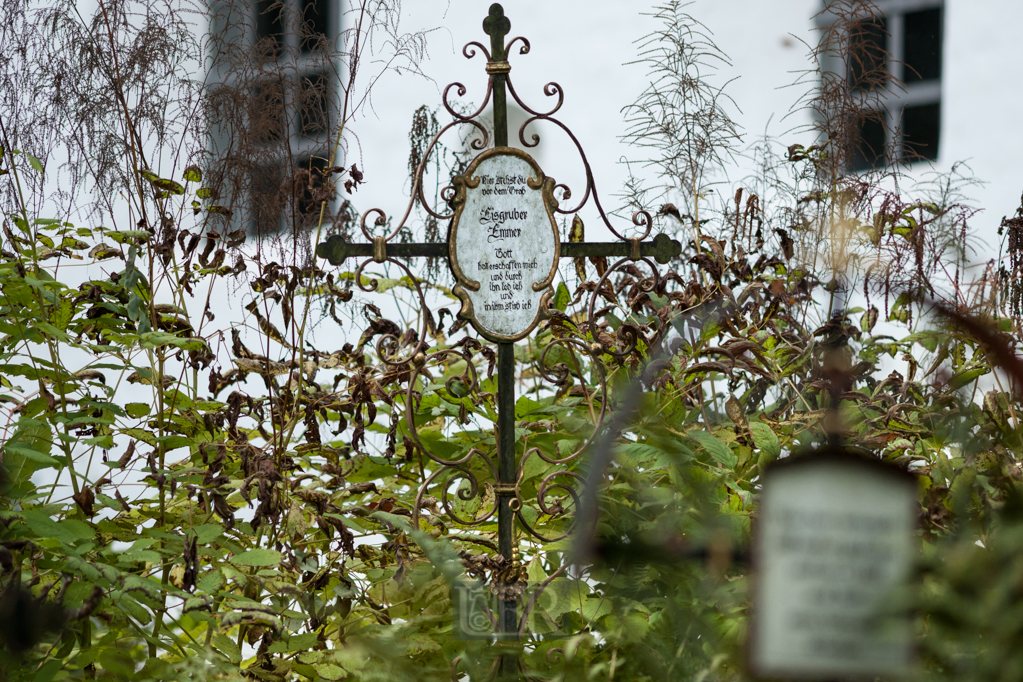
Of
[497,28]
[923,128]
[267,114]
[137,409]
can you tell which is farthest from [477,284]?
[923,128]

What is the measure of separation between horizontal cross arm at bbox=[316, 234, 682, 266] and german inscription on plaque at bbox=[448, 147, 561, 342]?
57 mm

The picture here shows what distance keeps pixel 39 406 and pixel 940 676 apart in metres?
1.67

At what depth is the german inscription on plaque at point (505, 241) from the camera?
1.74 m

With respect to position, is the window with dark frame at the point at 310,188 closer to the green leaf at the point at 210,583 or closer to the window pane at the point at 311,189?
the window pane at the point at 311,189

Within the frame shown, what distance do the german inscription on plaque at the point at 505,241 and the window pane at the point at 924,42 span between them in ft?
5.24

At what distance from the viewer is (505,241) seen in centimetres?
176

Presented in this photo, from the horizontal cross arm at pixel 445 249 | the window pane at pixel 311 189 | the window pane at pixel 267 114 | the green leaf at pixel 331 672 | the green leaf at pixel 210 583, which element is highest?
the window pane at pixel 267 114

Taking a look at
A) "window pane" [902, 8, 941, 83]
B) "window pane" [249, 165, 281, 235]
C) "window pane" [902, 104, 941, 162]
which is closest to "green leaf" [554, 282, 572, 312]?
"window pane" [249, 165, 281, 235]

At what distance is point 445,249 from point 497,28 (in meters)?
0.49

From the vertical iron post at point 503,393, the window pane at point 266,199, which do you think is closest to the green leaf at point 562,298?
the vertical iron post at point 503,393

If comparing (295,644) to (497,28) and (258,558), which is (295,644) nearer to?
(258,558)

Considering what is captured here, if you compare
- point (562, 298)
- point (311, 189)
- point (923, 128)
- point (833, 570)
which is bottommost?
point (833, 570)

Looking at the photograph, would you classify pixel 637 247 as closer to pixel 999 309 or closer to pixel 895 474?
pixel 999 309

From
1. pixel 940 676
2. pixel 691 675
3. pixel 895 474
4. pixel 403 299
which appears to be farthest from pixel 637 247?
pixel 895 474
